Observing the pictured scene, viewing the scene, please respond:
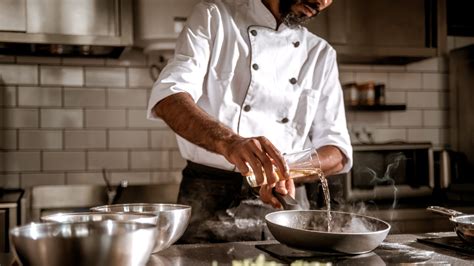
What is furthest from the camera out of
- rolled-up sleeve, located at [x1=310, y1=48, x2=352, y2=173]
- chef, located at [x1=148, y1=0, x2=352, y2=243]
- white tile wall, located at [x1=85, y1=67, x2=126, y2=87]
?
white tile wall, located at [x1=85, y1=67, x2=126, y2=87]

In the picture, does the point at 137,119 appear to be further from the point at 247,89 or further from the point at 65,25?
the point at 247,89

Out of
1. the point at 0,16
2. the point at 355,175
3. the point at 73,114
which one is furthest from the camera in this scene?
the point at 73,114

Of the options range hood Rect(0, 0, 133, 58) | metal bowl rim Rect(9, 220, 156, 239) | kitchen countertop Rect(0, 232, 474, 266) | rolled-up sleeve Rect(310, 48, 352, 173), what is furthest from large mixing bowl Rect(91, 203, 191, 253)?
range hood Rect(0, 0, 133, 58)

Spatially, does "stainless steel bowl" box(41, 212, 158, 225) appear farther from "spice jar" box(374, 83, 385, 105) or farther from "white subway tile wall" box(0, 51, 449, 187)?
"spice jar" box(374, 83, 385, 105)

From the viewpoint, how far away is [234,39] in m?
2.01

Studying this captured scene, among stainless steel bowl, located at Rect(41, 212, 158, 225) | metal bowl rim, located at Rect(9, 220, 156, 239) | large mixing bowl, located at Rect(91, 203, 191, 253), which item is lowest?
large mixing bowl, located at Rect(91, 203, 191, 253)

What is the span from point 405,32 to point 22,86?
2.26m

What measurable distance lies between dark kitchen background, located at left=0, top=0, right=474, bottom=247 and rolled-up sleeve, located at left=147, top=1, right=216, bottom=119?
3.34 ft

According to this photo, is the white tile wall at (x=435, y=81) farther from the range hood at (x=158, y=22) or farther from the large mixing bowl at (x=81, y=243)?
the large mixing bowl at (x=81, y=243)

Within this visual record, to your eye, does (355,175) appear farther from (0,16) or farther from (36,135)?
(0,16)

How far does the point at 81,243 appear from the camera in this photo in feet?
3.04

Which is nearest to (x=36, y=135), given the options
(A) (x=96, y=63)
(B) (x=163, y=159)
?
(A) (x=96, y=63)

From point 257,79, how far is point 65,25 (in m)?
1.34

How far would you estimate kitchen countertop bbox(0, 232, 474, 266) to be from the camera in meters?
1.22
